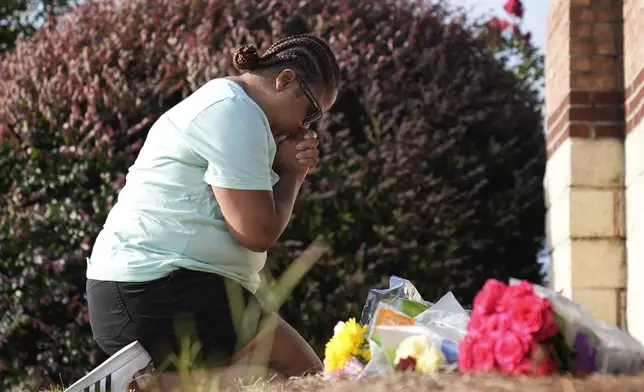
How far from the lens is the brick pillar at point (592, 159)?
4.89m

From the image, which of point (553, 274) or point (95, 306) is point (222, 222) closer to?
point (95, 306)

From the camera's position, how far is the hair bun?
3197 millimetres

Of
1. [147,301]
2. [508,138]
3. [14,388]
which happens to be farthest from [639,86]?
[14,388]

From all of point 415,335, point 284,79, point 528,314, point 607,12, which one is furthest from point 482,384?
point 607,12

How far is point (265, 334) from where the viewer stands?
321 centimetres

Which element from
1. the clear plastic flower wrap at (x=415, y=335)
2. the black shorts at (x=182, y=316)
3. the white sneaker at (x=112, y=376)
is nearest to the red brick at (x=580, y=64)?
the clear plastic flower wrap at (x=415, y=335)

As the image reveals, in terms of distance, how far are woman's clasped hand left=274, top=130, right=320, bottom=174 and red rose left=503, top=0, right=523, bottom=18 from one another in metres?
Result: 5.33

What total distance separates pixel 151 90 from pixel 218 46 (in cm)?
54

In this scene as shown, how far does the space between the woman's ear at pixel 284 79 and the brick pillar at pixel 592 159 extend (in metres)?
2.29

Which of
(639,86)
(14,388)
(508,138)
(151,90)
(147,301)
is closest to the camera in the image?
(147,301)

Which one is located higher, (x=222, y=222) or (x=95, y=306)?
(x=222, y=222)

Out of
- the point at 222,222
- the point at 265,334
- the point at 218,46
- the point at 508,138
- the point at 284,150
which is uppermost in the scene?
the point at 218,46

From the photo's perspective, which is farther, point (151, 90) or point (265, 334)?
point (151, 90)

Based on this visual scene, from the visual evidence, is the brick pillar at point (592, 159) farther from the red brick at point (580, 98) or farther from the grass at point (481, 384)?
the grass at point (481, 384)
